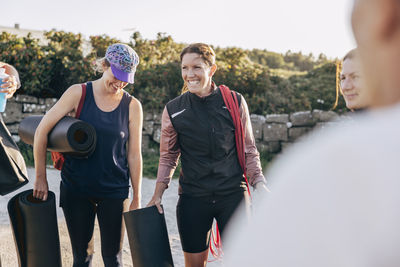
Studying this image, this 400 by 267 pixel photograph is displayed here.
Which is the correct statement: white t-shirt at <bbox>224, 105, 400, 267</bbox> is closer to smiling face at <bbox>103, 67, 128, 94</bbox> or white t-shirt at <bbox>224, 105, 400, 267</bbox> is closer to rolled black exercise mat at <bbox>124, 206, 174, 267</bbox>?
rolled black exercise mat at <bbox>124, 206, 174, 267</bbox>

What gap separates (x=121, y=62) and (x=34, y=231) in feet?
4.14

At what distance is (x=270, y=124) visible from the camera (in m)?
9.70

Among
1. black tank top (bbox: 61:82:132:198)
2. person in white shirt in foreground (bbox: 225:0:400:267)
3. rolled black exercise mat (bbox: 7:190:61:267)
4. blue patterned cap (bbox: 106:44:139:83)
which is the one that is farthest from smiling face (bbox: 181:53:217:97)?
person in white shirt in foreground (bbox: 225:0:400:267)

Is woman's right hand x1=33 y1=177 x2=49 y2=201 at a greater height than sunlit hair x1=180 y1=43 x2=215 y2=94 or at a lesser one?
lesser

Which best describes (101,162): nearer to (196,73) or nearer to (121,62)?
(121,62)

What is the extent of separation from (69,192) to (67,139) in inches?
18.1

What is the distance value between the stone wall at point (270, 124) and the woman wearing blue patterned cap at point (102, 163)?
7.14 m

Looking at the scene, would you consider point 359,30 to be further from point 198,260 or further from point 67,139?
point 198,260

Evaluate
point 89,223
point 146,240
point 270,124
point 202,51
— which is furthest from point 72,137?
point 270,124

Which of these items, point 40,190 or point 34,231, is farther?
point 40,190

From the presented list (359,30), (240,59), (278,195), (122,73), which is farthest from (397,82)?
(240,59)

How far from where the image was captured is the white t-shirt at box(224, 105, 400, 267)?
37cm

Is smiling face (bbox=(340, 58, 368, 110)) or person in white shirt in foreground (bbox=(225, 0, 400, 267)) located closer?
person in white shirt in foreground (bbox=(225, 0, 400, 267))

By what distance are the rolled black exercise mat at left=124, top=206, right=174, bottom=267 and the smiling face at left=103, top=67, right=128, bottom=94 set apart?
0.89 m
